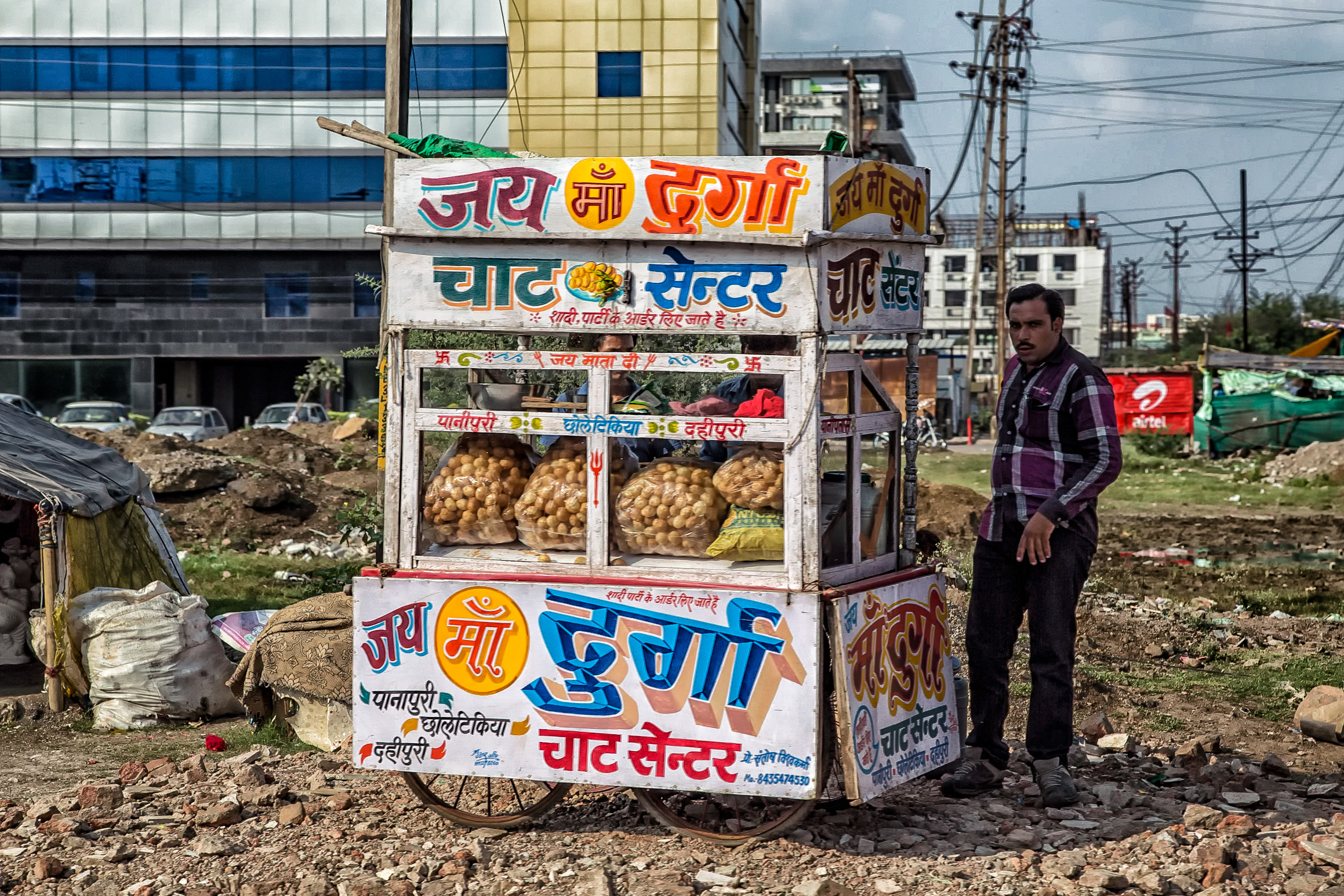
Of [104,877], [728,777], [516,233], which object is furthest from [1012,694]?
[104,877]

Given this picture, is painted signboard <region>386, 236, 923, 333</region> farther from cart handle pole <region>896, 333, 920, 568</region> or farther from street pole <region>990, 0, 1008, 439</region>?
street pole <region>990, 0, 1008, 439</region>

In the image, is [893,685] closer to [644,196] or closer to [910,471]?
[910,471]

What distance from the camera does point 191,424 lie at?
100 feet

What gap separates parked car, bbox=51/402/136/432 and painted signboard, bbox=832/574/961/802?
86.7 ft

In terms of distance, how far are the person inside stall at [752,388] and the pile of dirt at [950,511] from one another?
10.6 m

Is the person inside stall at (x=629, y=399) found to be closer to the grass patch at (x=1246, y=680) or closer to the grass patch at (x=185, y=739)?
the grass patch at (x=185, y=739)

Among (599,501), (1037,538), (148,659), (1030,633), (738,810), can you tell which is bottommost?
(738,810)

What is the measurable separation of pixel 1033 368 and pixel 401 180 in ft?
8.12

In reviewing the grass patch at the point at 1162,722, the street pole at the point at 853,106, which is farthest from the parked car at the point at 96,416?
the grass patch at the point at 1162,722

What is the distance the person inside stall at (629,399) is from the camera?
4.64 meters

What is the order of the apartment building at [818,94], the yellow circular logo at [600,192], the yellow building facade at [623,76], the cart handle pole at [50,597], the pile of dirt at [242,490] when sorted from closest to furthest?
the yellow circular logo at [600,192] → the cart handle pole at [50,597] → the pile of dirt at [242,490] → the yellow building facade at [623,76] → the apartment building at [818,94]

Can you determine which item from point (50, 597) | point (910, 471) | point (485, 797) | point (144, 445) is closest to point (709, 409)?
point (910, 471)

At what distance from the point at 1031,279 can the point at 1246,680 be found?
77.2 meters

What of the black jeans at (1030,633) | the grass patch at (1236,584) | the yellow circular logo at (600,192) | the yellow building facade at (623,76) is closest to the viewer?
the yellow circular logo at (600,192)
